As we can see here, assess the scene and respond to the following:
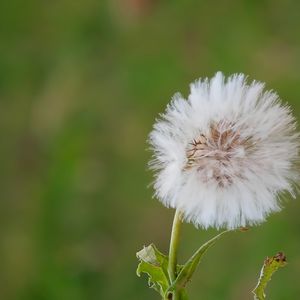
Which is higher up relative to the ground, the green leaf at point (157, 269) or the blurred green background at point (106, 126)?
the blurred green background at point (106, 126)

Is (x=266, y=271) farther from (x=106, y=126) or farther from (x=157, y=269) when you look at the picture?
(x=106, y=126)

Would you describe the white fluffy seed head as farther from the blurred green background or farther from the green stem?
the blurred green background

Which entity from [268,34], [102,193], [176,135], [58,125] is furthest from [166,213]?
[176,135]

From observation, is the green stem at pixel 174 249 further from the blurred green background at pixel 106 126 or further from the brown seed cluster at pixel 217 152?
the blurred green background at pixel 106 126

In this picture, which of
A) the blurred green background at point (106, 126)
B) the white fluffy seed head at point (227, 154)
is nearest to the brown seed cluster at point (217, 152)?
the white fluffy seed head at point (227, 154)

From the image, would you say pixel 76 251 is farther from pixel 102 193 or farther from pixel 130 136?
pixel 130 136

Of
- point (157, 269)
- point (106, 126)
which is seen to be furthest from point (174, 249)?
point (106, 126)

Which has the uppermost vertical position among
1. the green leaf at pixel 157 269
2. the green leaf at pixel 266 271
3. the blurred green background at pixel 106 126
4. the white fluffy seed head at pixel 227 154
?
the blurred green background at pixel 106 126
